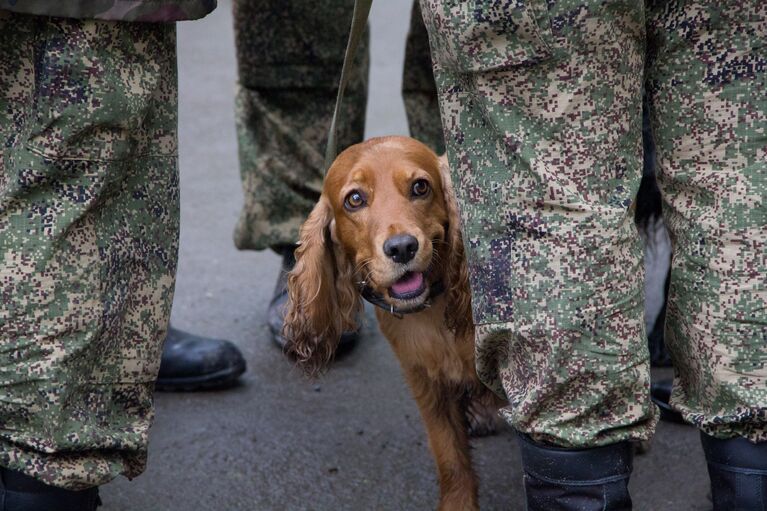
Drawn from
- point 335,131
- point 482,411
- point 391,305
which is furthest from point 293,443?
point 335,131

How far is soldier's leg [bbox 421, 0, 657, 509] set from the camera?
1843 millimetres

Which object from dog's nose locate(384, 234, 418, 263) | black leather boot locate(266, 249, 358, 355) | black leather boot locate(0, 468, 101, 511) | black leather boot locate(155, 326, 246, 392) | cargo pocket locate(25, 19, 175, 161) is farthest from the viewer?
black leather boot locate(266, 249, 358, 355)

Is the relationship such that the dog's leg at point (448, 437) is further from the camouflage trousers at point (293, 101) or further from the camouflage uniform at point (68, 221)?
the camouflage trousers at point (293, 101)

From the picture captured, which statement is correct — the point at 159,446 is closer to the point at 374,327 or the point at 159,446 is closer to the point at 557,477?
the point at 374,327

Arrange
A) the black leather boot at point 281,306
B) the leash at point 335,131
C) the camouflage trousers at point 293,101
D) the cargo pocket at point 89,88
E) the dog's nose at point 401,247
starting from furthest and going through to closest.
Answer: the black leather boot at point 281,306
the camouflage trousers at point 293,101
the dog's nose at point 401,247
the leash at point 335,131
the cargo pocket at point 89,88

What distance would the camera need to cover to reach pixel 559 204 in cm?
188

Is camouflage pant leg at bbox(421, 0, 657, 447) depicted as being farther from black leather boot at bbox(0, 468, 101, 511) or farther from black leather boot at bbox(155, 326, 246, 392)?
black leather boot at bbox(155, 326, 246, 392)

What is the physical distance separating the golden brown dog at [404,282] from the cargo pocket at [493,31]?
71 centimetres

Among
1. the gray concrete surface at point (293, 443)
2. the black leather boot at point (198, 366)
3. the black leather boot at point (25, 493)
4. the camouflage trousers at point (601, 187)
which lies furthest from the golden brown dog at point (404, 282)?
the black leather boot at point (25, 493)

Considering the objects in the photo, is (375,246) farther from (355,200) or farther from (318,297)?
(318,297)

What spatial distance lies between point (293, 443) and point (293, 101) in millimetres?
1214

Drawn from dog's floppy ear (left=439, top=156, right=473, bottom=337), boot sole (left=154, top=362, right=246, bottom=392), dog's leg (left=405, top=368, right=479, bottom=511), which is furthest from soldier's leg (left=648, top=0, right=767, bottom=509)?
boot sole (left=154, top=362, right=246, bottom=392)

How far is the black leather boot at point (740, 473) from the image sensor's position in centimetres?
203

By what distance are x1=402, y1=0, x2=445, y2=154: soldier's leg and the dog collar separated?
40.6 inches
